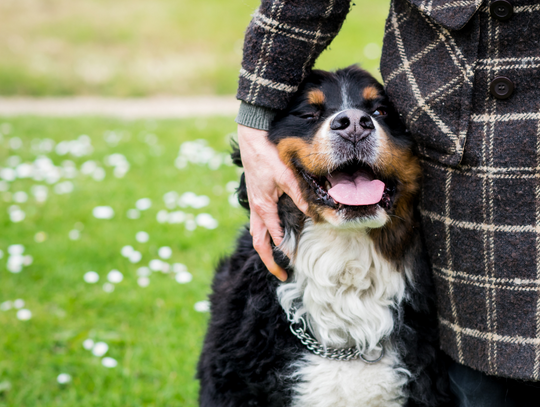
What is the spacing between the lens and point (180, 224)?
17.2 feet

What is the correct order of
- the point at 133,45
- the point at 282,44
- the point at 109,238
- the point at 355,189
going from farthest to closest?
the point at 133,45 → the point at 109,238 → the point at 355,189 → the point at 282,44

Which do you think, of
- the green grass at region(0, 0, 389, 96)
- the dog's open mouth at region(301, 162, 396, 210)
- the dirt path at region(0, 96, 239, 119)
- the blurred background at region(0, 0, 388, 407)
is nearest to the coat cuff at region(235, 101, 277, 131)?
the dog's open mouth at region(301, 162, 396, 210)

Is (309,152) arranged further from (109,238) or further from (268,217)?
(109,238)

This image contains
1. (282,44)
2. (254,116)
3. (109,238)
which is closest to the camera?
(282,44)

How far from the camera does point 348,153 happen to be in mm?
2037

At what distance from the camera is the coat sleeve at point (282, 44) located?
72.4 inches

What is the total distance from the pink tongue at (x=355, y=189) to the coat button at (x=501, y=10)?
2.24 feet

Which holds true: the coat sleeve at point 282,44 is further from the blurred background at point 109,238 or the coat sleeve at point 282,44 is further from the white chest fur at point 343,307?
the blurred background at point 109,238

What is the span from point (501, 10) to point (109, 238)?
396 centimetres

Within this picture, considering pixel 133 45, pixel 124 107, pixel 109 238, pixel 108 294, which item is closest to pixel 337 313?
pixel 108 294

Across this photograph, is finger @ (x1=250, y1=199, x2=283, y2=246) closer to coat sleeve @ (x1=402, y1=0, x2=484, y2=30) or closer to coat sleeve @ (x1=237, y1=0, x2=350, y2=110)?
coat sleeve @ (x1=237, y1=0, x2=350, y2=110)

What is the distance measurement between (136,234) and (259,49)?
11.2 ft

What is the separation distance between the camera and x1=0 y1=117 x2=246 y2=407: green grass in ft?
10.4

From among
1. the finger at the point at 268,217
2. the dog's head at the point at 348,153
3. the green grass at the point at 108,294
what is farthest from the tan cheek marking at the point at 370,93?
the green grass at the point at 108,294
